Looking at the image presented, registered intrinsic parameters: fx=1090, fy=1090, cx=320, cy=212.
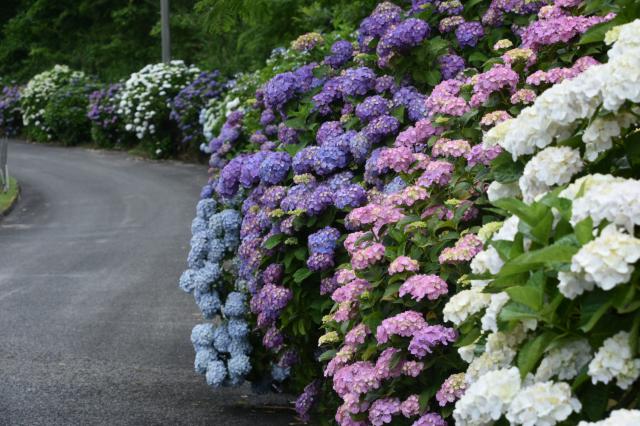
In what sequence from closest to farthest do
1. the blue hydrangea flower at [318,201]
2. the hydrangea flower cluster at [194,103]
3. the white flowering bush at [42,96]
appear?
the blue hydrangea flower at [318,201] → the hydrangea flower cluster at [194,103] → the white flowering bush at [42,96]

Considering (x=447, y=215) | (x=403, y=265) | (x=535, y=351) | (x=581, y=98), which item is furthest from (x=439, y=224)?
(x=535, y=351)

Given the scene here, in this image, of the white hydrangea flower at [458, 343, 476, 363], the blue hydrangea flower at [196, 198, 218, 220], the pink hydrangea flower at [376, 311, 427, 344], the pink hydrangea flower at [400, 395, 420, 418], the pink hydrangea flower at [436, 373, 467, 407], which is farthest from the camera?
the blue hydrangea flower at [196, 198, 218, 220]


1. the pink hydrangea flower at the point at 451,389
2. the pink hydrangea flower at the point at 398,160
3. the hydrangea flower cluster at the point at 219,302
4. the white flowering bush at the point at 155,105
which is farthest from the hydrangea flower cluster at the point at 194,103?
the pink hydrangea flower at the point at 451,389

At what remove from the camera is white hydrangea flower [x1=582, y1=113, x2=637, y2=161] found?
8.61 feet

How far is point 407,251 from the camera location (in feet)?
15.0

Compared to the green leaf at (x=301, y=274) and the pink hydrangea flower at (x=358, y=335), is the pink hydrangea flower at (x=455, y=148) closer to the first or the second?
the pink hydrangea flower at (x=358, y=335)

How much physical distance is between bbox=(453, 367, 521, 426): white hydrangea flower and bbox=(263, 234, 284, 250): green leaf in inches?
131

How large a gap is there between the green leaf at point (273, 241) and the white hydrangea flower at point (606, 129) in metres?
3.33

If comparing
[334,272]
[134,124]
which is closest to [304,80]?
[334,272]

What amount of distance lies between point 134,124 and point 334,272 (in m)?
21.4

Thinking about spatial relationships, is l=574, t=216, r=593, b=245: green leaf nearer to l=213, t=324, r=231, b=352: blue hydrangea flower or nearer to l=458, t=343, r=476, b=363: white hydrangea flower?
l=458, t=343, r=476, b=363: white hydrangea flower

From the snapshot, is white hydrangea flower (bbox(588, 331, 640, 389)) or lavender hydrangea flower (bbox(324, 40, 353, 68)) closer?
white hydrangea flower (bbox(588, 331, 640, 389))

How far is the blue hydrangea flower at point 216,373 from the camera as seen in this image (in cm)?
646

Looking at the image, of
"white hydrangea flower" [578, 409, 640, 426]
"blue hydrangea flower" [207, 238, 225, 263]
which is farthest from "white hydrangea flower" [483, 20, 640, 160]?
"blue hydrangea flower" [207, 238, 225, 263]
